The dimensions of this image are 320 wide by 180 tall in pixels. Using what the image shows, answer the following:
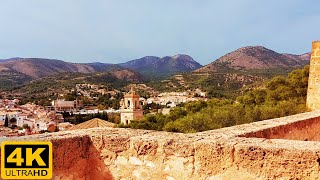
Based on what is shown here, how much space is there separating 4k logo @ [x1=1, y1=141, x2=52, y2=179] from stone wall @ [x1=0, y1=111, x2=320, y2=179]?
0.10 metres

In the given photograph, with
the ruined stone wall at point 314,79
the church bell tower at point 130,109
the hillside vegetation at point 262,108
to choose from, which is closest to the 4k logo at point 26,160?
the hillside vegetation at point 262,108

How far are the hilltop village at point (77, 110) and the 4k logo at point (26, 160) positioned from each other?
44052mm

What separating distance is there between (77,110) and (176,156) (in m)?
99.6

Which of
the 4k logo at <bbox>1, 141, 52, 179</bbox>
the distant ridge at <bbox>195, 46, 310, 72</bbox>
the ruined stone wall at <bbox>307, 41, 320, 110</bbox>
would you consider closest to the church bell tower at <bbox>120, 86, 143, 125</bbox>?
the ruined stone wall at <bbox>307, 41, 320, 110</bbox>

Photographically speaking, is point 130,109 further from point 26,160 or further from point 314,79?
point 26,160

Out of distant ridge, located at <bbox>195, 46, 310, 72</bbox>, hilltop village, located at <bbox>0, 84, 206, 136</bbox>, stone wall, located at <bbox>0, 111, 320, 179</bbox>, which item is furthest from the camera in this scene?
distant ridge, located at <bbox>195, 46, 310, 72</bbox>

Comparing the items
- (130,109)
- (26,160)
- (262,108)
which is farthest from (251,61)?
(26,160)

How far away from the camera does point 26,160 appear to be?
3.06m

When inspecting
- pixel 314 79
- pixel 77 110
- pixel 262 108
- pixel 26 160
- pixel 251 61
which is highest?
pixel 251 61

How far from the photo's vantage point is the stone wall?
9.13ft

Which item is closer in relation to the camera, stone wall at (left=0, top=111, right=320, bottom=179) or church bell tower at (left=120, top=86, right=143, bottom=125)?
stone wall at (left=0, top=111, right=320, bottom=179)

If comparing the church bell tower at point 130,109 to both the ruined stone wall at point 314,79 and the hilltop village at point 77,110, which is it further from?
the ruined stone wall at point 314,79

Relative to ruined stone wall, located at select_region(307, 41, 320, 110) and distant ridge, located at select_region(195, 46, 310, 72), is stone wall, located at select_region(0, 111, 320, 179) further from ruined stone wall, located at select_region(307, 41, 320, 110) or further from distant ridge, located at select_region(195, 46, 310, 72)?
distant ridge, located at select_region(195, 46, 310, 72)

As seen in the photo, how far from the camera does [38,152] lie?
3174 millimetres
